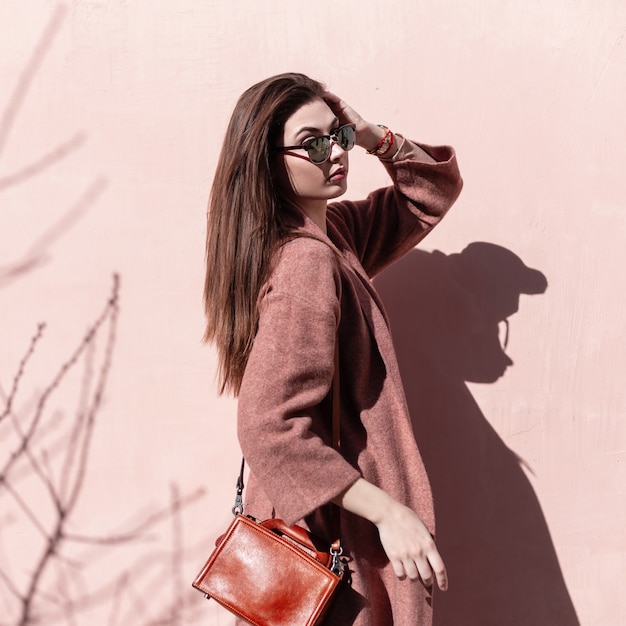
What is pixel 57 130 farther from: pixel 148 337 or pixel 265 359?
pixel 265 359

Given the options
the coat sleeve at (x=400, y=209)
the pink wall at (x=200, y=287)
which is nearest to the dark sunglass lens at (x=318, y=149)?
the coat sleeve at (x=400, y=209)

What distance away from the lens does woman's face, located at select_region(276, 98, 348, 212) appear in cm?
162

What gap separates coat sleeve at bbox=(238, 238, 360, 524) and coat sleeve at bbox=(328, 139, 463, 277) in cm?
38

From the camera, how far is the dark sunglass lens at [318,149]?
161 centimetres

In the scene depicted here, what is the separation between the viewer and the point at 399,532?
56.7 inches

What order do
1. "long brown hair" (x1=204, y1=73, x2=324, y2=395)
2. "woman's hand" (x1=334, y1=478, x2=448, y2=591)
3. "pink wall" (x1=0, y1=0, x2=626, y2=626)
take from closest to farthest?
1. "woman's hand" (x1=334, y1=478, x2=448, y2=591)
2. "long brown hair" (x1=204, y1=73, x2=324, y2=395)
3. "pink wall" (x1=0, y1=0, x2=626, y2=626)

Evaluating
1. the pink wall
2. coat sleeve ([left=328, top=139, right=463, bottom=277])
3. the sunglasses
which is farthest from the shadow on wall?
the sunglasses

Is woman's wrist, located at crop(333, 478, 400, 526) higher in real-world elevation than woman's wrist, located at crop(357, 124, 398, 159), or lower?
lower

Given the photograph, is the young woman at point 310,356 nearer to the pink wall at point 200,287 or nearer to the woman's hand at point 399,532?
the woman's hand at point 399,532

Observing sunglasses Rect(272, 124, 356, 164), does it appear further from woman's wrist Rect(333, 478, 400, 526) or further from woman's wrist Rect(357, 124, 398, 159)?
woman's wrist Rect(333, 478, 400, 526)

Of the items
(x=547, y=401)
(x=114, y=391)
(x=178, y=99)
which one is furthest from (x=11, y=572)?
(x=547, y=401)

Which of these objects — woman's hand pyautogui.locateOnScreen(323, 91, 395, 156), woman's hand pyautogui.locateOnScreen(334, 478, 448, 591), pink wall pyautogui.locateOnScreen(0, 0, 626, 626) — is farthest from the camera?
pink wall pyautogui.locateOnScreen(0, 0, 626, 626)

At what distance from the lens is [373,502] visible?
57.1 inches

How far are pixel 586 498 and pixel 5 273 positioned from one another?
4.89 ft
